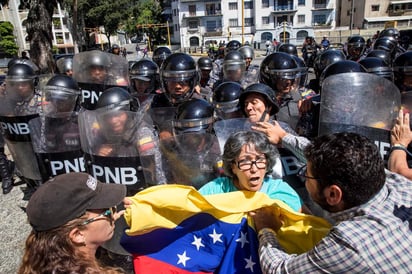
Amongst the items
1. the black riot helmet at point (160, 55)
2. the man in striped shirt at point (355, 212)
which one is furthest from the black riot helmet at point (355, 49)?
the man in striped shirt at point (355, 212)

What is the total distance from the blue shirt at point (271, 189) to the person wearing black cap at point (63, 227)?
0.85m

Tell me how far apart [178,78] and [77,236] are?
2.88 meters

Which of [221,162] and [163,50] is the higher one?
[163,50]

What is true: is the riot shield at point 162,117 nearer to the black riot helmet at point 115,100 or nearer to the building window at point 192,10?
the black riot helmet at point 115,100

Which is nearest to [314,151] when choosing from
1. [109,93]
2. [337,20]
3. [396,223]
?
[396,223]

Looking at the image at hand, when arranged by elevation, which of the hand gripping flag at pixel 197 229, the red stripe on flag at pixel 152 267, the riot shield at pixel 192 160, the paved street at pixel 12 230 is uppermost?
the riot shield at pixel 192 160

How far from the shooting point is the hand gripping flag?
5.97ft

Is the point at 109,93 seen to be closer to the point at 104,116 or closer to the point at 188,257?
the point at 104,116

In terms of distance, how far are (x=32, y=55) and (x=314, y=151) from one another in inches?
550

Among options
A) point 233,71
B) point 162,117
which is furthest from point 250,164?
point 233,71

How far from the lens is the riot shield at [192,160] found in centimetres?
237

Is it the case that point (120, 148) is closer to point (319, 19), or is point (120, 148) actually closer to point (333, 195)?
point (333, 195)

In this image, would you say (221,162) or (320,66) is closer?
(221,162)

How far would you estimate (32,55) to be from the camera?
12.9 metres
